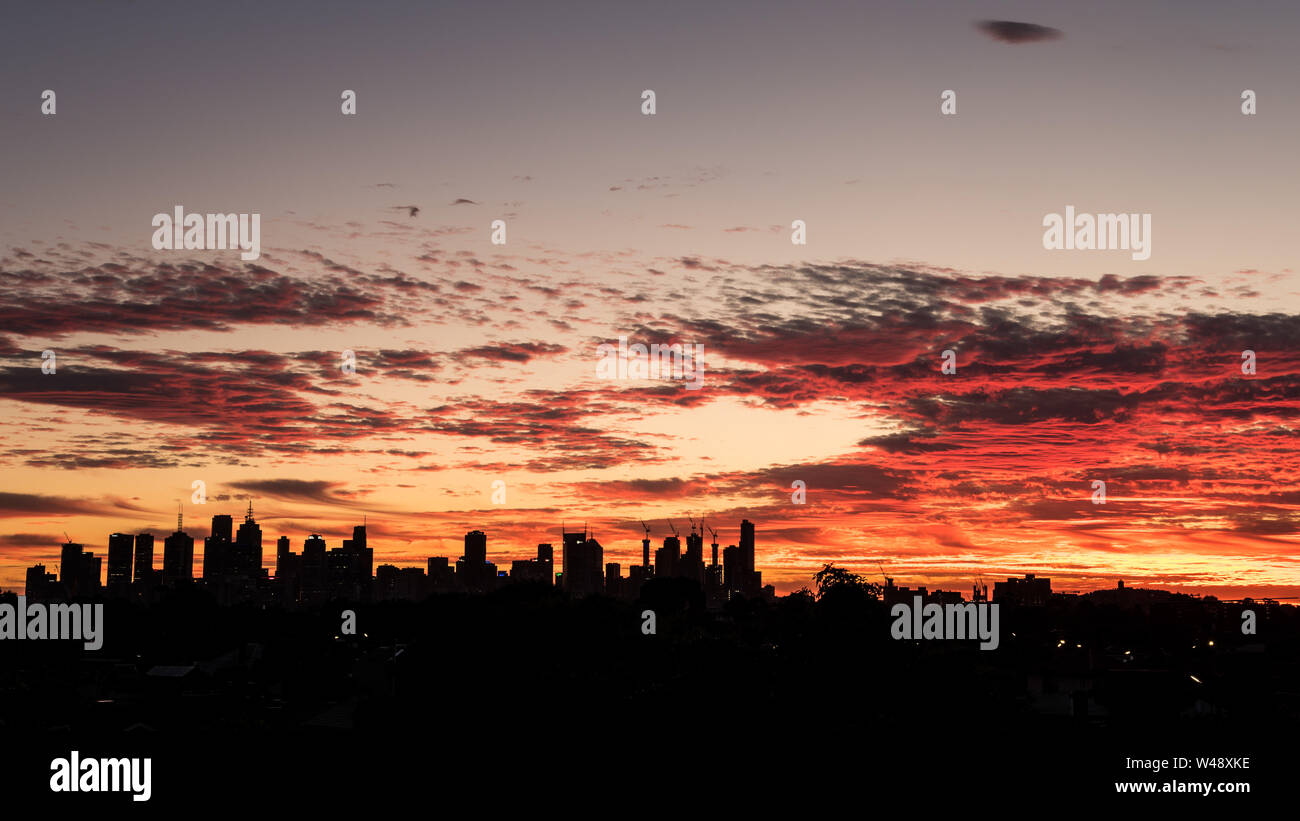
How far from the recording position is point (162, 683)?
304 ft

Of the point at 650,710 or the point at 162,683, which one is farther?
the point at 162,683

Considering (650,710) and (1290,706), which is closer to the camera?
(650,710)

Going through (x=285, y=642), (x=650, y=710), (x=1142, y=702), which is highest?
(x=650, y=710)
